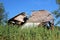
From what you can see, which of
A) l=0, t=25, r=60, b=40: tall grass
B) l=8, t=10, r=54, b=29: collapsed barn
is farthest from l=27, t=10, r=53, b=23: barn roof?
l=0, t=25, r=60, b=40: tall grass

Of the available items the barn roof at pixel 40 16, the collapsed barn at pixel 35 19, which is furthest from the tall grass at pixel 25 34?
the barn roof at pixel 40 16

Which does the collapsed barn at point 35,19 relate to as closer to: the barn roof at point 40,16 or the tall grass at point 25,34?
the barn roof at point 40,16

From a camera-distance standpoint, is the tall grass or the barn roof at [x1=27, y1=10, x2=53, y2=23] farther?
the barn roof at [x1=27, y1=10, x2=53, y2=23]

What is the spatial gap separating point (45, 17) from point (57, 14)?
9.51 metres

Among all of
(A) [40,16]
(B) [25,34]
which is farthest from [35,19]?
(B) [25,34]

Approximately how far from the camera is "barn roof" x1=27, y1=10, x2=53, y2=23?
1809 cm

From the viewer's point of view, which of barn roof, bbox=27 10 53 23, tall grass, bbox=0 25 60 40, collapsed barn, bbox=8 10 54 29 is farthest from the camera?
barn roof, bbox=27 10 53 23

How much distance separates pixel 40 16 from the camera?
18.6 meters

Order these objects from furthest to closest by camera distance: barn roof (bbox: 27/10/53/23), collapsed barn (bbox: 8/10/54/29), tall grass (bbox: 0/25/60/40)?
barn roof (bbox: 27/10/53/23)
collapsed barn (bbox: 8/10/54/29)
tall grass (bbox: 0/25/60/40)

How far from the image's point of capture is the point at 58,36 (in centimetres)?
1197

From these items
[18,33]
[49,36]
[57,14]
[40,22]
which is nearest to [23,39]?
[18,33]

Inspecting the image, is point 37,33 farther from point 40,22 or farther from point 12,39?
point 40,22

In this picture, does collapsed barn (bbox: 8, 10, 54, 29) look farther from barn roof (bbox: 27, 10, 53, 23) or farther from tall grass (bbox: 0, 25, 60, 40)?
tall grass (bbox: 0, 25, 60, 40)

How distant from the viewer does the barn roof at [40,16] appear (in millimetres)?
18094
